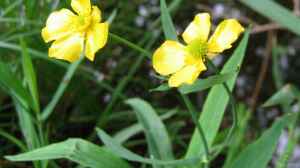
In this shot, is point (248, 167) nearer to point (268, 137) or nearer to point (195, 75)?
point (268, 137)

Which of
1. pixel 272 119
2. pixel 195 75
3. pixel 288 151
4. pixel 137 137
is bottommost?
pixel 272 119

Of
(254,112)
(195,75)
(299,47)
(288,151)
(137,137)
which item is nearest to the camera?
(195,75)

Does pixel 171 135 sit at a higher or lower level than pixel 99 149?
lower

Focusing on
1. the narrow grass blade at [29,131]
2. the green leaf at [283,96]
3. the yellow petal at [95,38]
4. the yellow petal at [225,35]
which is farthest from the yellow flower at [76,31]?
the green leaf at [283,96]

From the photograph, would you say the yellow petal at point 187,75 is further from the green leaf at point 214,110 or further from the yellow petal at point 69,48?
the green leaf at point 214,110

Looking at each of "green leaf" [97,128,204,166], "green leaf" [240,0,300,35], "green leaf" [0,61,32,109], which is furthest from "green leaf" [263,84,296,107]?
"green leaf" [0,61,32,109]

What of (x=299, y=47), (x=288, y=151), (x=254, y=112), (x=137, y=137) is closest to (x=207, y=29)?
(x=288, y=151)

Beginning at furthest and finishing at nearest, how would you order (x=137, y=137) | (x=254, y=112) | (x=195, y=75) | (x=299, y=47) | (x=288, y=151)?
1. (x=299, y=47)
2. (x=254, y=112)
3. (x=137, y=137)
4. (x=288, y=151)
5. (x=195, y=75)
